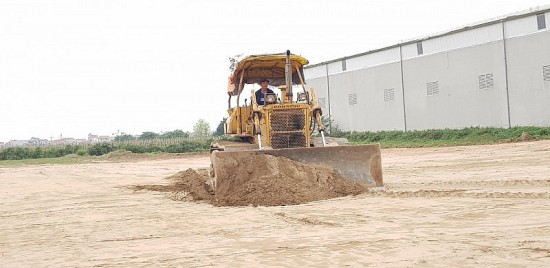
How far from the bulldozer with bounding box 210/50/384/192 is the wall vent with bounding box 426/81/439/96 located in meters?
23.0

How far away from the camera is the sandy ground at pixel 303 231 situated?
500 cm

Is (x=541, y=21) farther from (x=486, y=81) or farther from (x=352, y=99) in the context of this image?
(x=352, y=99)

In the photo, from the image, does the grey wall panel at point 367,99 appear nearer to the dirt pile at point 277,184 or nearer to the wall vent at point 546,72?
the wall vent at point 546,72

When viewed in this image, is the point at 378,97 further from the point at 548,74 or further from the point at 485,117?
the point at 548,74

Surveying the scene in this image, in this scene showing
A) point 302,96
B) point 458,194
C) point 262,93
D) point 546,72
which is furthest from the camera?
point 546,72

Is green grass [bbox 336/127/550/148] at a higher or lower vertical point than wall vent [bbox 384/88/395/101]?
lower

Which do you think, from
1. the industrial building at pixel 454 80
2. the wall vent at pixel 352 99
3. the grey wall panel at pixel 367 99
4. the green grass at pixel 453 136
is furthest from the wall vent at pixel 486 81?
the wall vent at pixel 352 99

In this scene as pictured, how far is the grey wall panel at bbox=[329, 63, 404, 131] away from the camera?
1500 inches

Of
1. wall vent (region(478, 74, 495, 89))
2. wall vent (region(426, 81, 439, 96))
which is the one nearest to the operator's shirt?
wall vent (region(478, 74, 495, 89))

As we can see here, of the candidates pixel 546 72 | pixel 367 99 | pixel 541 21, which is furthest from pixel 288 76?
pixel 367 99

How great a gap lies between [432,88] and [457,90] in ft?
6.85

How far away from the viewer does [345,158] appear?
34.5 ft

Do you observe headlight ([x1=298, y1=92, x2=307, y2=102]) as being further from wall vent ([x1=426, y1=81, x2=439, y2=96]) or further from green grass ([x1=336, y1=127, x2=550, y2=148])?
wall vent ([x1=426, y1=81, x2=439, y2=96])

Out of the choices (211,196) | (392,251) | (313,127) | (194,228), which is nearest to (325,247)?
(392,251)
